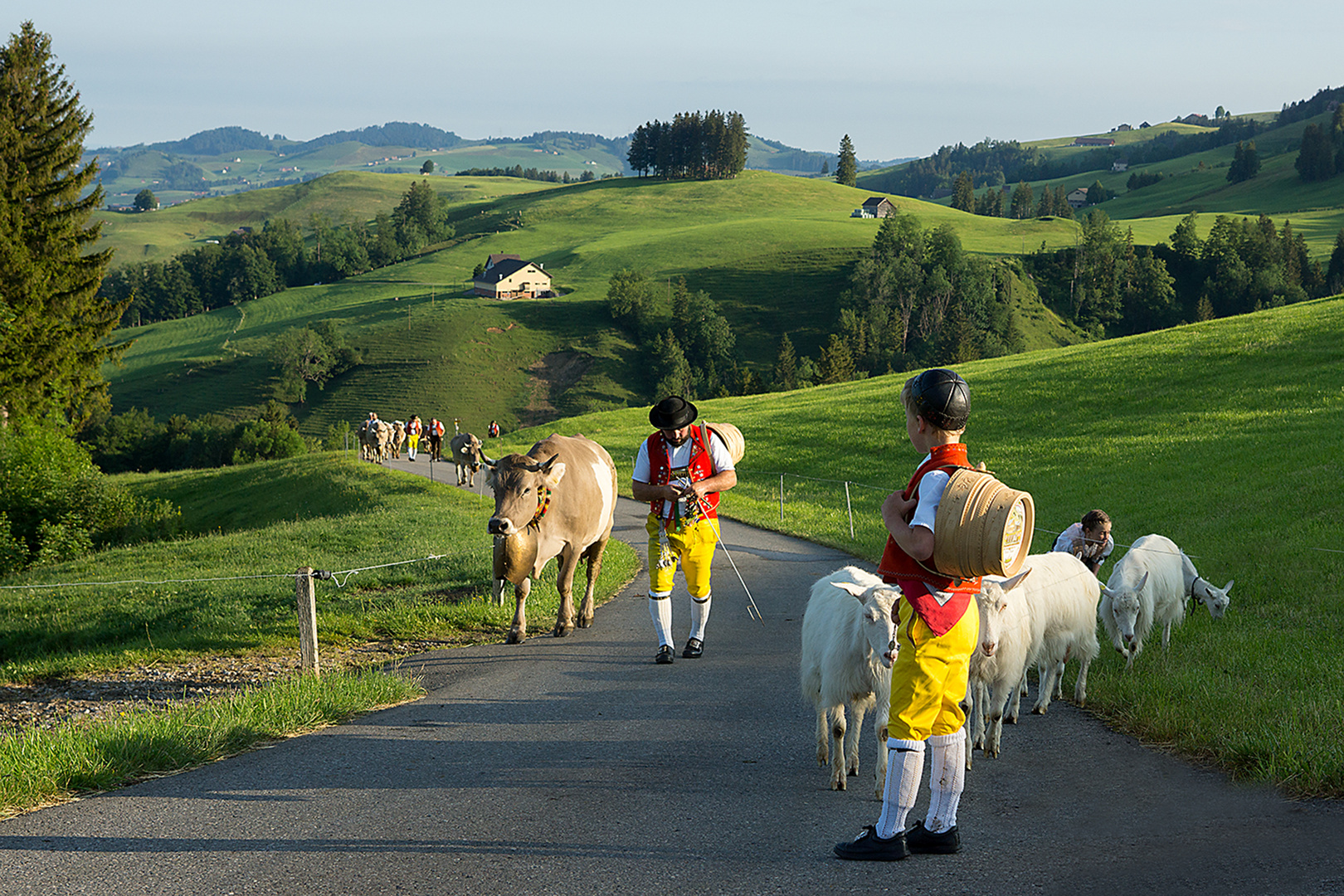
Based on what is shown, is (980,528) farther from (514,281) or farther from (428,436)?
(514,281)

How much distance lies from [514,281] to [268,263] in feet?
170

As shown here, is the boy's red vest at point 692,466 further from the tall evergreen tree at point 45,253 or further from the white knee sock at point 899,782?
the tall evergreen tree at point 45,253

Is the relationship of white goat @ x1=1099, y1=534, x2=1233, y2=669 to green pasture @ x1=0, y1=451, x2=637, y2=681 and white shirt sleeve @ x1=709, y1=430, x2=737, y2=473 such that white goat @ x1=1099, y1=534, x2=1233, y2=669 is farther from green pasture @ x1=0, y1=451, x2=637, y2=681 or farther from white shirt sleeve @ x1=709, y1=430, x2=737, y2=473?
green pasture @ x1=0, y1=451, x2=637, y2=681

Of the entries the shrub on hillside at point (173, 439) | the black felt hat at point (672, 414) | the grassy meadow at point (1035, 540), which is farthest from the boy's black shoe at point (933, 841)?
the shrub on hillside at point (173, 439)

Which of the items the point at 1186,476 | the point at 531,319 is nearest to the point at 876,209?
the point at 531,319

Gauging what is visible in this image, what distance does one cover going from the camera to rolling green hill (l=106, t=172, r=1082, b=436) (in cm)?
11244

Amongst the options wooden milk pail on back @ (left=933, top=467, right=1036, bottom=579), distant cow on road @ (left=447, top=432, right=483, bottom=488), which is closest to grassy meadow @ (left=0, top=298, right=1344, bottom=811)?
distant cow on road @ (left=447, top=432, right=483, bottom=488)

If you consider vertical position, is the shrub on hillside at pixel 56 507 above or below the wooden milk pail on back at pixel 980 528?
below

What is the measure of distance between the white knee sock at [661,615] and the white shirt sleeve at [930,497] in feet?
18.9

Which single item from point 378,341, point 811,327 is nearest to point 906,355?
point 811,327

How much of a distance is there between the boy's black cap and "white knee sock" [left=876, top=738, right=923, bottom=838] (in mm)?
1772

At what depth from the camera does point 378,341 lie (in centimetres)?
12362

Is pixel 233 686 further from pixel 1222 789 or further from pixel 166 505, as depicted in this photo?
pixel 166 505

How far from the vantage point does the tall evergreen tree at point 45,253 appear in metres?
40.8
